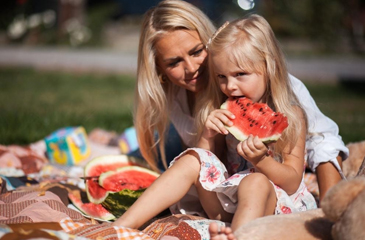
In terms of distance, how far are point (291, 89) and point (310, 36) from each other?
1240cm

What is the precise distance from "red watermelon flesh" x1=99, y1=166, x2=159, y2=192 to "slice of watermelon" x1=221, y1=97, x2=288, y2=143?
3.26 ft

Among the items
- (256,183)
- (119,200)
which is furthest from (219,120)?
(119,200)

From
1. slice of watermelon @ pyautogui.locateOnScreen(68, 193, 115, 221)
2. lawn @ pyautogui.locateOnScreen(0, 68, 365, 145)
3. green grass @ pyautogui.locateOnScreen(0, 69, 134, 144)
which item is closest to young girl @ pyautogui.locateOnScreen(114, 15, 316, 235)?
slice of watermelon @ pyautogui.locateOnScreen(68, 193, 115, 221)

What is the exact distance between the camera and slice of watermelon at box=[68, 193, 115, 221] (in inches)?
132

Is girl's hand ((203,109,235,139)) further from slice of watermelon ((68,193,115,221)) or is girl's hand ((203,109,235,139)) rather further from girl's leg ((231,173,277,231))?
slice of watermelon ((68,193,115,221))

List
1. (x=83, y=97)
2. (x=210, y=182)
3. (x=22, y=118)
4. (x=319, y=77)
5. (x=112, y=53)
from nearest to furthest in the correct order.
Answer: (x=210, y=182)
(x=22, y=118)
(x=83, y=97)
(x=319, y=77)
(x=112, y=53)

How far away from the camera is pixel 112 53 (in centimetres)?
1478

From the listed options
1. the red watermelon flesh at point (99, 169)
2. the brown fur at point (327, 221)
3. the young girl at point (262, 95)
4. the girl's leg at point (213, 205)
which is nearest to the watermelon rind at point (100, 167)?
the red watermelon flesh at point (99, 169)

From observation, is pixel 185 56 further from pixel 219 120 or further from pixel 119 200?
pixel 119 200

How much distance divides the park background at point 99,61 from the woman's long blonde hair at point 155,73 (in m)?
0.42

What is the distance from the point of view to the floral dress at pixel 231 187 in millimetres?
2893

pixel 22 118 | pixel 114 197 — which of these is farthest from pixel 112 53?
pixel 114 197

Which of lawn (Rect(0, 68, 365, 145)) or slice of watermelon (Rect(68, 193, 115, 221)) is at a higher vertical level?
slice of watermelon (Rect(68, 193, 115, 221))

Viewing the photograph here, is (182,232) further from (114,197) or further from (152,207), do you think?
(114,197)
